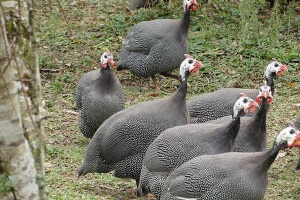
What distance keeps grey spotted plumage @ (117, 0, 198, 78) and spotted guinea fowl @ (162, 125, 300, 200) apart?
3444 millimetres

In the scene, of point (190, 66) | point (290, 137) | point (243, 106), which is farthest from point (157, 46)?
point (290, 137)

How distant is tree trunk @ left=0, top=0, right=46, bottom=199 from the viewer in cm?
296

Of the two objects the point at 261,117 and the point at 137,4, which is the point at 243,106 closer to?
the point at 261,117

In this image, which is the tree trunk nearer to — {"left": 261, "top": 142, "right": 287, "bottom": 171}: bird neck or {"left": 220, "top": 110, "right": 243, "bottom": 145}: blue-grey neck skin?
{"left": 261, "top": 142, "right": 287, "bottom": 171}: bird neck

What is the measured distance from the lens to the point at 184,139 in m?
5.45

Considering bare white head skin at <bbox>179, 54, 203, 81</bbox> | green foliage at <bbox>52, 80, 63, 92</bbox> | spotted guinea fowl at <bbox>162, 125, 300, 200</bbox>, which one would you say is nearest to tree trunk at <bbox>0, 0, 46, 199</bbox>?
spotted guinea fowl at <bbox>162, 125, 300, 200</bbox>

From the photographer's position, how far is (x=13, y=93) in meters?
2.98

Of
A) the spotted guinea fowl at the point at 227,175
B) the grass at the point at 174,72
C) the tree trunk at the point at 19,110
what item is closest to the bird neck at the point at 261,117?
the grass at the point at 174,72

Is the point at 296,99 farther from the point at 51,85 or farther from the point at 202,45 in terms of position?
the point at 51,85

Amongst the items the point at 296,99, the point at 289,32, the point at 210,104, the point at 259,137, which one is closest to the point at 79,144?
the point at 210,104

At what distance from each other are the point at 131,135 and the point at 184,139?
2.10 feet

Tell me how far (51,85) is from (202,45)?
2195mm

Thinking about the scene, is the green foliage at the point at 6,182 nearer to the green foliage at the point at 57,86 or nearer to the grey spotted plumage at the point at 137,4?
the green foliage at the point at 57,86

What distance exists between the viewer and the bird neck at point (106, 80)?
7.07 m
